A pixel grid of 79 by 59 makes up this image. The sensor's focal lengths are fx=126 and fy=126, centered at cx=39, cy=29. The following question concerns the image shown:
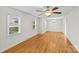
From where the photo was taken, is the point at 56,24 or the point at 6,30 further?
the point at 56,24

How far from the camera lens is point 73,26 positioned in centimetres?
229

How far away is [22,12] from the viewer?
2.22 m

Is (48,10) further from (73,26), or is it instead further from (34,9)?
(73,26)

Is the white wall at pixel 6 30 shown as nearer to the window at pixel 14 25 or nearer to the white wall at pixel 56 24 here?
the window at pixel 14 25

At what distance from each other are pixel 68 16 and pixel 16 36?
989mm

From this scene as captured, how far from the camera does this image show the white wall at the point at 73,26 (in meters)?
2.18

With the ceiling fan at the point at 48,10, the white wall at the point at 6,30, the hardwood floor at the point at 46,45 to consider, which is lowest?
the hardwood floor at the point at 46,45

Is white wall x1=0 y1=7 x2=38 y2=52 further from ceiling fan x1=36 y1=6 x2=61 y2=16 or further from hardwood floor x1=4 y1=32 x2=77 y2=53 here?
ceiling fan x1=36 y1=6 x2=61 y2=16

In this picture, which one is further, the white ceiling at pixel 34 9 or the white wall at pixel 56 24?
the white wall at pixel 56 24

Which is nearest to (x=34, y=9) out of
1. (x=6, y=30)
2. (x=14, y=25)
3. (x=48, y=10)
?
(x=48, y=10)

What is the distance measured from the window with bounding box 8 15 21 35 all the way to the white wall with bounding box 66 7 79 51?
887 mm

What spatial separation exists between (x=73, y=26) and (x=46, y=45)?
0.60 m

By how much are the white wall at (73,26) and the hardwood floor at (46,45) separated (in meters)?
0.10

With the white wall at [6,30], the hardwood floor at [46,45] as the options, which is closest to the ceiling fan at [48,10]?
the white wall at [6,30]
